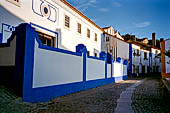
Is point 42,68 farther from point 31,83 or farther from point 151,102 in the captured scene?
point 151,102

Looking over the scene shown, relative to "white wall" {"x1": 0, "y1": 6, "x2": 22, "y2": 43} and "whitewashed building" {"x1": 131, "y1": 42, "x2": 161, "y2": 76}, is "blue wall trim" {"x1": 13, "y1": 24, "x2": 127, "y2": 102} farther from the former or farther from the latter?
"whitewashed building" {"x1": 131, "y1": 42, "x2": 161, "y2": 76}

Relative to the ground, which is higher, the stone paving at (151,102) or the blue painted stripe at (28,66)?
the blue painted stripe at (28,66)

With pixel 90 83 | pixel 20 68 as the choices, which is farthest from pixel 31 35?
pixel 90 83

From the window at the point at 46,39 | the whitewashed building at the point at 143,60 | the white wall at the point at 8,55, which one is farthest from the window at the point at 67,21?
the whitewashed building at the point at 143,60

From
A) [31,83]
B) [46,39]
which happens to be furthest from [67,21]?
[31,83]

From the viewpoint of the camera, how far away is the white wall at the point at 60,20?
8.00 metres

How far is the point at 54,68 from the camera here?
6.76 m

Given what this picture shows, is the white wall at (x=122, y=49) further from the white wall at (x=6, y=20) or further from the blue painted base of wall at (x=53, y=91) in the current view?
the white wall at (x=6, y=20)

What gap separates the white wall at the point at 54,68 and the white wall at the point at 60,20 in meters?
3.07

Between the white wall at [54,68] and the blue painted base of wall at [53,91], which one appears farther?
the white wall at [54,68]

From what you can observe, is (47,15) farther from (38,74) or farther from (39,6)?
(38,74)

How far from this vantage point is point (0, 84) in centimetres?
540

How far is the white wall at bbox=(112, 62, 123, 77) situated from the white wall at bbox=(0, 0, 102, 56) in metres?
2.97

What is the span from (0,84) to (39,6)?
5.80m
